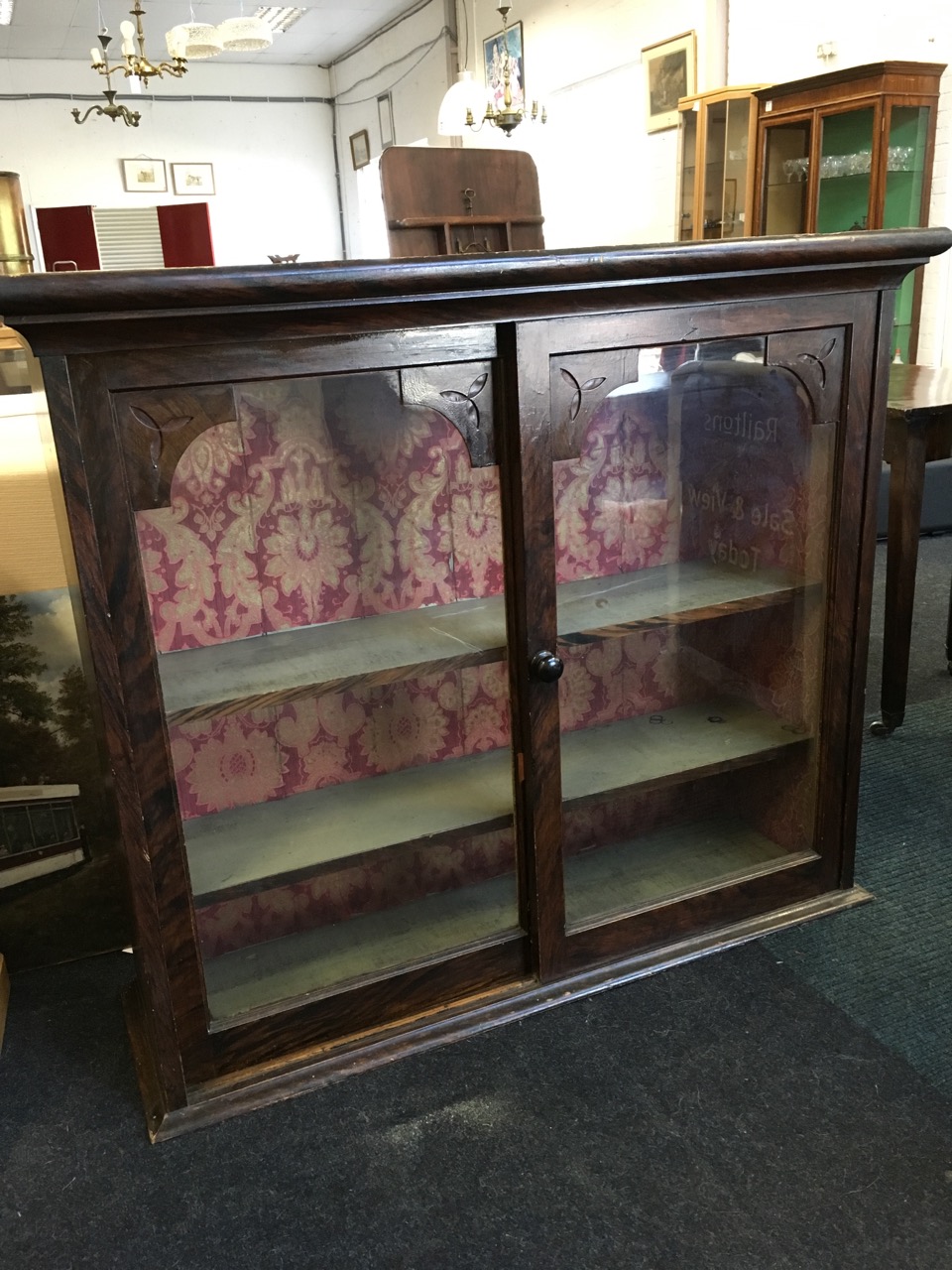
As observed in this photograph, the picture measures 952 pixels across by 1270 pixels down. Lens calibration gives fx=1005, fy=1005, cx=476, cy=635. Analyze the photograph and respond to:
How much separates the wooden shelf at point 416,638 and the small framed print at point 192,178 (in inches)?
391

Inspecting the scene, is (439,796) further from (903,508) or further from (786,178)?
(786,178)

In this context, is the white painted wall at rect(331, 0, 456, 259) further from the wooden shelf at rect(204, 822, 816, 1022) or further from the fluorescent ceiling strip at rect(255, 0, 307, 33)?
the wooden shelf at rect(204, 822, 816, 1022)

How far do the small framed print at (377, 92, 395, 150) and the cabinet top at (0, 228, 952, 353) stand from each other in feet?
29.0

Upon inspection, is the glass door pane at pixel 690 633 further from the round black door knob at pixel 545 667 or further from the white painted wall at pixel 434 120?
the white painted wall at pixel 434 120

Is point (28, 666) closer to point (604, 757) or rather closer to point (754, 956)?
point (604, 757)

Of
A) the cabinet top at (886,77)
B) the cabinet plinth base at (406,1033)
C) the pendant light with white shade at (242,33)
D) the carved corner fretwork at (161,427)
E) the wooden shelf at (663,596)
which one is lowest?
the cabinet plinth base at (406,1033)

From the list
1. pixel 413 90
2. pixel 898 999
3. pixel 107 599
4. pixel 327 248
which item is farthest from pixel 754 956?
pixel 327 248

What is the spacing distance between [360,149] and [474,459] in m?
9.91

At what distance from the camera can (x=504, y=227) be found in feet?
15.8

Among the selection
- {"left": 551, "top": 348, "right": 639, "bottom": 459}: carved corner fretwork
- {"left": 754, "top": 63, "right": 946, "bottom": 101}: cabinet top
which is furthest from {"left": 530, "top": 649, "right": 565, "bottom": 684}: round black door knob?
{"left": 754, "top": 63, "right": 946, "bottom": 101}: cabinet top

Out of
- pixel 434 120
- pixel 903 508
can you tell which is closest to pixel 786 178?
pixel 903 508

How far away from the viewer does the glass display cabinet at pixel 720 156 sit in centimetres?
517

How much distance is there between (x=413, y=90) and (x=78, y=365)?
28.5 feet

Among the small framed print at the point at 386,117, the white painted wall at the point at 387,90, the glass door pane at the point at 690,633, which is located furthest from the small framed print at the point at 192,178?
the glass door pane at the point at 690,633
